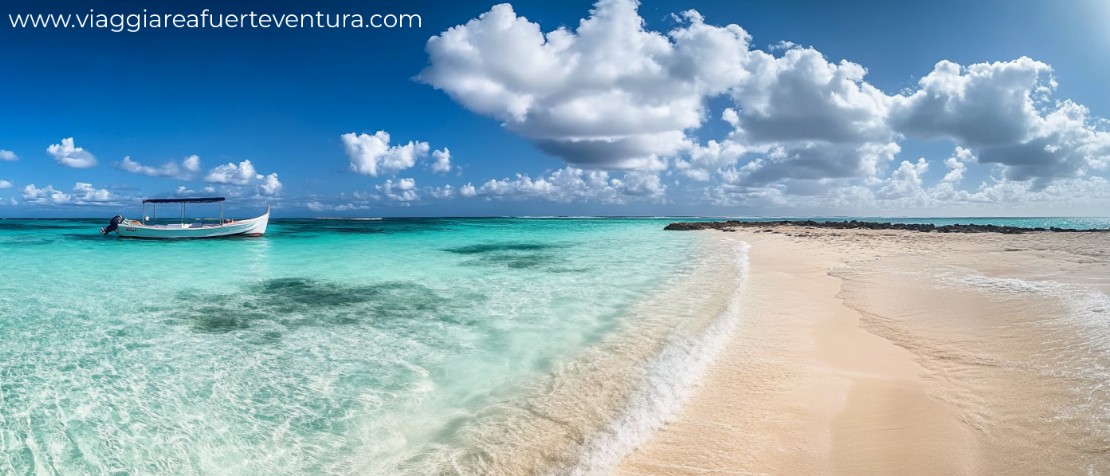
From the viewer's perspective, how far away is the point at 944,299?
9.59 meters

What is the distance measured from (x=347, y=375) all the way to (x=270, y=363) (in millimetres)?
1367

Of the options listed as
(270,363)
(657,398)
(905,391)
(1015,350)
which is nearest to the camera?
(905,391)

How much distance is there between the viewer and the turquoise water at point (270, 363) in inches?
177

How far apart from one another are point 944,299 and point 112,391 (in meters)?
13.7

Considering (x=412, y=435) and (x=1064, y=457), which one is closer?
(x=1064, y=457)

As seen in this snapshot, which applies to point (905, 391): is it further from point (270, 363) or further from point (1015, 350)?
point (270, 363)

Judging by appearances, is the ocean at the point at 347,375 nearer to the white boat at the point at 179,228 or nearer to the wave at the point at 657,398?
the wave at the point at 657,398

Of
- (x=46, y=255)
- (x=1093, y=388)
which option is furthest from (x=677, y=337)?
(x=46, y=255)

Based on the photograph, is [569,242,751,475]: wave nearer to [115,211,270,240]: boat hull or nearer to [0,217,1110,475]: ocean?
[0,217,1110,475]: ocean

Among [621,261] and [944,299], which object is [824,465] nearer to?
[944,299]

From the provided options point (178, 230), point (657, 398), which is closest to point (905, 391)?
point (657, 398)

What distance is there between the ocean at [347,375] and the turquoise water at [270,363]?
30 millimetres

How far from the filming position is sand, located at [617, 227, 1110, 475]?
376 cm

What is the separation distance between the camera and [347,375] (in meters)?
6.32
